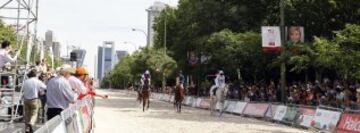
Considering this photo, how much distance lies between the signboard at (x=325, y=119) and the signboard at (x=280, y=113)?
383 cm

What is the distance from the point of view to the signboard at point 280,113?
28.4m

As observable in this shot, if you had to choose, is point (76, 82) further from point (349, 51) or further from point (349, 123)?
point (349, 51)

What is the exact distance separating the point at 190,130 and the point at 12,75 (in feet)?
18.6

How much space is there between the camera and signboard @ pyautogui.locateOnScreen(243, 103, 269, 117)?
3123 centimetres

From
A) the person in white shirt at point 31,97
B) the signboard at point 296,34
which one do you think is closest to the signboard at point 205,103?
the signboard at point 296,34

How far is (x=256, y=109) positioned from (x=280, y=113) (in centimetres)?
354

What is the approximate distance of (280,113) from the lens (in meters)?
28.8

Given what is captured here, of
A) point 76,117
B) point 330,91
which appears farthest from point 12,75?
point 330,91

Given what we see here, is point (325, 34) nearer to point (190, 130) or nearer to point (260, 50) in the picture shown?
point (260, 50)

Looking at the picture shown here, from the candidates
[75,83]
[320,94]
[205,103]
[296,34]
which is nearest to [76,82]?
[75,83]

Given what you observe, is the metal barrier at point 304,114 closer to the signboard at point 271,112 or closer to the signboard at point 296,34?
the signboard at point 271,112

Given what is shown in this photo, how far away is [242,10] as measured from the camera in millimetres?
51719

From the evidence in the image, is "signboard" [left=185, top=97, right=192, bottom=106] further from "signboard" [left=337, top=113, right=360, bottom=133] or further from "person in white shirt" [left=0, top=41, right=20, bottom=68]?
"person in white shirt" [left=0, top=41, right=20, bottom=68]

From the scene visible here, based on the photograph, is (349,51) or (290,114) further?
(349,51)
